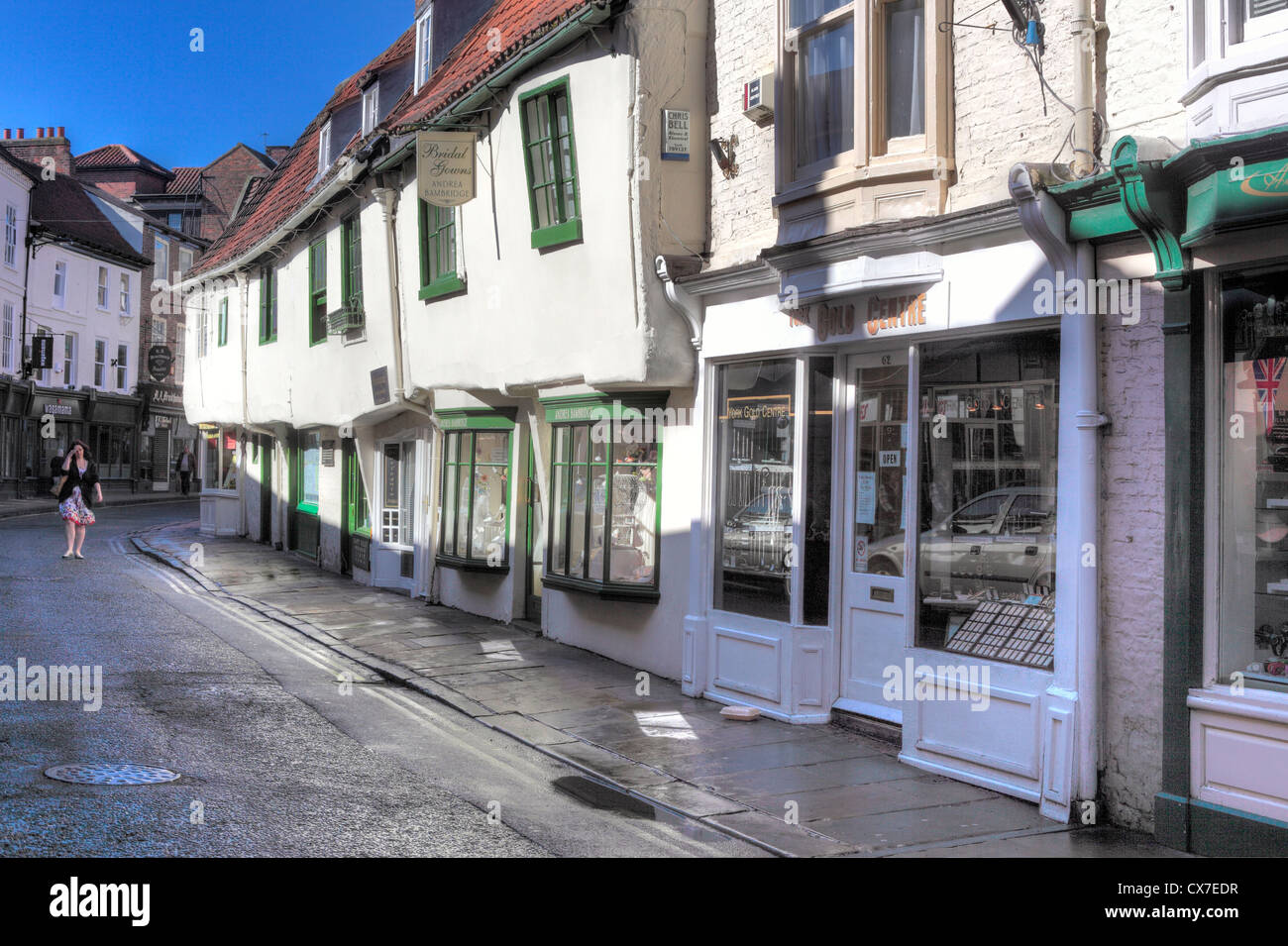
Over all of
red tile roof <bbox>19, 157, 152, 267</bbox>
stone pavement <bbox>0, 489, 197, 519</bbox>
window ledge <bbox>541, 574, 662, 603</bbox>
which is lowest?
window ledge <bbox>541, 574, 662, 603</bbox>

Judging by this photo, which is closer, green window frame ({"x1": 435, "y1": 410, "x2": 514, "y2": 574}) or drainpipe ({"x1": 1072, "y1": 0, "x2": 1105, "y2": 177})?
drainpipe ({"x1": 1072, "y1": 0, "x2": 1105, "y2": 177})

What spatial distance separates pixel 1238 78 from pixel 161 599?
13.6 m

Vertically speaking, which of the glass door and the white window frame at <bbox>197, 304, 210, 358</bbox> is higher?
the white window frame at <bbox>197, 304, 210, 358</bbox>

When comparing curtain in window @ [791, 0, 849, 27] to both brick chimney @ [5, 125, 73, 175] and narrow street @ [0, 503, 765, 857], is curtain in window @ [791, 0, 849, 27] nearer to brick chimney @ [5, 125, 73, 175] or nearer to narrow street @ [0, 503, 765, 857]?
narrow street @ [0, 503, 765, 857]

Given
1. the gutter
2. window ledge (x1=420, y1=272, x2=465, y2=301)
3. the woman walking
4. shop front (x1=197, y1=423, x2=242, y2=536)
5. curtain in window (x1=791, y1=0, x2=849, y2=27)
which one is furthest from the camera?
shop front (x1=197, y1=423, x2=242, y2=536)

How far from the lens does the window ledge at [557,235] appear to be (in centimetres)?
1136

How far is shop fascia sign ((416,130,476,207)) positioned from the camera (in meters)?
13.2

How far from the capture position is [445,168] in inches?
521

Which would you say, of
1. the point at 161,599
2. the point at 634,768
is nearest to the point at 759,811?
the point at 634,768

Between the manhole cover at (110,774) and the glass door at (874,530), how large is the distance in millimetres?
4898

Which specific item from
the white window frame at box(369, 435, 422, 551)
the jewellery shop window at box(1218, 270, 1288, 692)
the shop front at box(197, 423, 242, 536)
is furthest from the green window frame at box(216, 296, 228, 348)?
the jewellery shop window at box(1218, 270, 1288, 692)

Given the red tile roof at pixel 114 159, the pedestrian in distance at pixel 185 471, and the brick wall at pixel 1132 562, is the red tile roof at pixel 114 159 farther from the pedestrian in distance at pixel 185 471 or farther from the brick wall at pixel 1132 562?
the brick wall at pixel 1132 562

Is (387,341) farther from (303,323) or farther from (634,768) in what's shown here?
(634,768)

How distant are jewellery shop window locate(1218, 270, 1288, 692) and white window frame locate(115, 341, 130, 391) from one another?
47.8 meters
